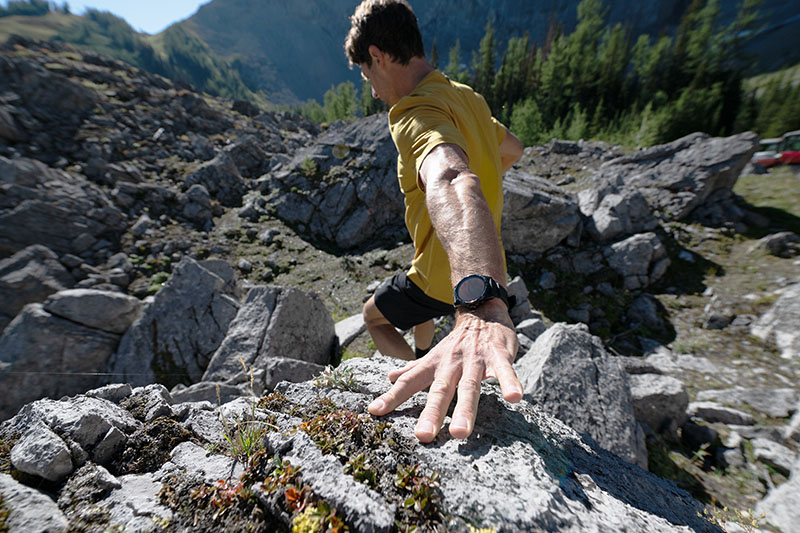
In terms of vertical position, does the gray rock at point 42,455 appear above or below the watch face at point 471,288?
below

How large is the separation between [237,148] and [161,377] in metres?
18.6

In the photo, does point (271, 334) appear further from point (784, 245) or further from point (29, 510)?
point (784, 245)

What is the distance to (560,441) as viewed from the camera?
1.99 metres

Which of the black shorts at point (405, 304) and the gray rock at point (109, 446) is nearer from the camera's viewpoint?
the gray rock at point (109, 446)

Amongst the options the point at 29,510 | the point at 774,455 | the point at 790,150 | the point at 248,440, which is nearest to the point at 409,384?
the point at 248,440

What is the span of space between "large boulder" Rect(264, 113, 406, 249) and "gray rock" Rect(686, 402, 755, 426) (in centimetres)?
955

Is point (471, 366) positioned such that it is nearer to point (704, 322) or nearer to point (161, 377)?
point (161, 377)

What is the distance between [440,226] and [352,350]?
4842mm

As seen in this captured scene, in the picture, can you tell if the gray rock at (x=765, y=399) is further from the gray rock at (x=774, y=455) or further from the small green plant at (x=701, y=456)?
the small green plant at (x=701, y=456)

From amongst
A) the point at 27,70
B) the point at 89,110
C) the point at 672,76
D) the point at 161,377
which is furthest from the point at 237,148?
the point at 672,76

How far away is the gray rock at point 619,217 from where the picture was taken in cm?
906

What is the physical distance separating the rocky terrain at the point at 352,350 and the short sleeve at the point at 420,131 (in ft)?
6.34

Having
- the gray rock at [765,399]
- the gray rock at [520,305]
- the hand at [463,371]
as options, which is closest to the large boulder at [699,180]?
the gray rock at [520,305]

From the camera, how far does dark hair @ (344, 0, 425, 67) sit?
3039 mm
